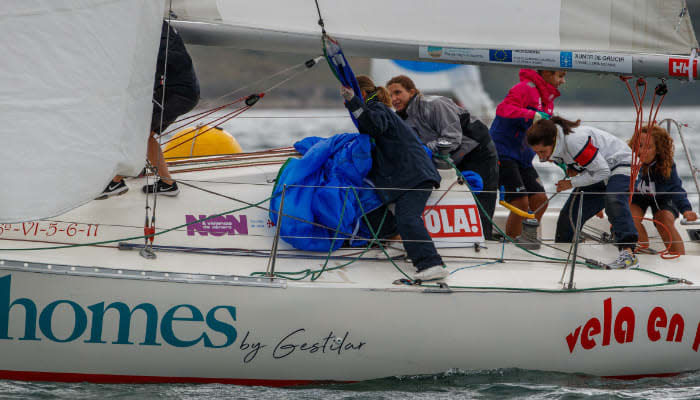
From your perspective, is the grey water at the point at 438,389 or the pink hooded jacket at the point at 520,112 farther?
the pink hooded jacket at the point at 520,112

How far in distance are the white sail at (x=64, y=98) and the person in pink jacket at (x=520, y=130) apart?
2.23 m

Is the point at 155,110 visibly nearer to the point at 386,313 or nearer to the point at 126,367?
the point at 126,367

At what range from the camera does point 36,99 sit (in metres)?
3.12

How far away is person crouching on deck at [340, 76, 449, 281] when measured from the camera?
12.1ft

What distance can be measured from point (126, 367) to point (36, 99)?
1196 mm

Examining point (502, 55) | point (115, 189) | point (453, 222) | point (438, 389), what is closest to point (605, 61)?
point (502, 55)

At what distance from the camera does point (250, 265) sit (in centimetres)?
370

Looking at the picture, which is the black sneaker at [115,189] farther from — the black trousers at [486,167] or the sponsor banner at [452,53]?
the black trousers at [486,167]

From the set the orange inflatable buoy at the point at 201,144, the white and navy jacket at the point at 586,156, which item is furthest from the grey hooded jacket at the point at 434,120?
the orange inflatable buoy at the point at 201,144

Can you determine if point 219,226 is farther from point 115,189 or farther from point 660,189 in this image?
point 660,189

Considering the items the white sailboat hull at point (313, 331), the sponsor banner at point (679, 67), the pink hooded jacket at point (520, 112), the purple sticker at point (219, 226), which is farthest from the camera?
the pink hooded jacket at point (520, 112)

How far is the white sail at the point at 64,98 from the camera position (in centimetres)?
309

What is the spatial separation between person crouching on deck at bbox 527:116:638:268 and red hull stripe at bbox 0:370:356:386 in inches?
68.2

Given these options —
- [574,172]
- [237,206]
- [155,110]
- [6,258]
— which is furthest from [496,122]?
[6,258]
